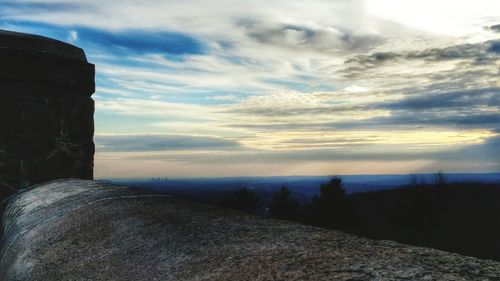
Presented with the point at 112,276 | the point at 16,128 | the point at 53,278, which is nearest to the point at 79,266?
the point at 53,278

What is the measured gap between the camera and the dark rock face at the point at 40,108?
452cm

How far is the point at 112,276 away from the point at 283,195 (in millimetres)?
16432

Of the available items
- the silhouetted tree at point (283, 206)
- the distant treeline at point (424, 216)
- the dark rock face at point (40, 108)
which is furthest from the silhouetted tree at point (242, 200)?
the dark rock face at point (40, 108)

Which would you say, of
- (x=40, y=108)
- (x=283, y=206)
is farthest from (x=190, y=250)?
(x=283, y=206)

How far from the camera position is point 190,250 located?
1.46 metres

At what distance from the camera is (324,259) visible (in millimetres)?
1193

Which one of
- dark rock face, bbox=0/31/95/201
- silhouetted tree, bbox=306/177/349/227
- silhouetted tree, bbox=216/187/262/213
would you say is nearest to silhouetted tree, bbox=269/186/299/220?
silhouetted tree, bbox=216/187/262/213

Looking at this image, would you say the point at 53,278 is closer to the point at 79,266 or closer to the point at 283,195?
the point at 79,266

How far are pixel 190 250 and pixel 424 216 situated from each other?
14.1 m

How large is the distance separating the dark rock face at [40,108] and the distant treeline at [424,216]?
9.68 meters

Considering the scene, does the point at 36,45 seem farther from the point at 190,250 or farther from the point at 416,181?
the point at 416,181

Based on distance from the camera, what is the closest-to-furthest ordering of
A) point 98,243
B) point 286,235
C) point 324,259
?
point 324,259, point 286,235, point 98,243

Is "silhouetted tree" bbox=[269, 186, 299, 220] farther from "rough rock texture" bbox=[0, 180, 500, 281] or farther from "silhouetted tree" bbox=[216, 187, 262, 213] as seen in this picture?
"rough rock texture" bbox=[0, 180, 500, 281]

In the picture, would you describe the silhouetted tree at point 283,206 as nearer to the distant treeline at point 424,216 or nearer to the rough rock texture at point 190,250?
the distant treeline at point 424,216
